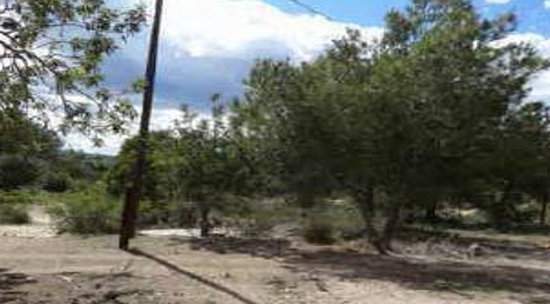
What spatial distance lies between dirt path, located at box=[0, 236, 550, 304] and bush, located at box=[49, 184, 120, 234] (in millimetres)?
3218

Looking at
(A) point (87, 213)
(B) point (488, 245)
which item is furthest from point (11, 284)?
(B) point (488, 245)

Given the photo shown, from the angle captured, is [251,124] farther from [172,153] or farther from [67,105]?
[67,105]

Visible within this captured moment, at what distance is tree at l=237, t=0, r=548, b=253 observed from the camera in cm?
2006

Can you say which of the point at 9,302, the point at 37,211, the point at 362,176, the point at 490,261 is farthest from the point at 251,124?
the point at 37,211

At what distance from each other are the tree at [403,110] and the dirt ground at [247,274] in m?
1.78

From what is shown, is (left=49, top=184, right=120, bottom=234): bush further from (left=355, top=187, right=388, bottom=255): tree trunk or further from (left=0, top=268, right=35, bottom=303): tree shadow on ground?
(left=0, top=268, right=35, bottom=303): tree shadow on ground

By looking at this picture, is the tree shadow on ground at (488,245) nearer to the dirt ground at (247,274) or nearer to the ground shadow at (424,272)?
the dirt ground at (247,274)

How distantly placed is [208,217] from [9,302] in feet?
42.0

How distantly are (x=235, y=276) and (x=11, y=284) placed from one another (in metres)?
3.79

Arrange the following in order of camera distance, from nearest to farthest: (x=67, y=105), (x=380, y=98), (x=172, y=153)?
(x=67, y=105) → (x=380, y=98) → (x=172, y=153)

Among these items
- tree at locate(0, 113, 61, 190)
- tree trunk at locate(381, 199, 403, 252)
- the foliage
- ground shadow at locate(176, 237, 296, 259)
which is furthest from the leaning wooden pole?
tree at locate(0, 113, 61, 190)

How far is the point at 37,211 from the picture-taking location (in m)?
35.3

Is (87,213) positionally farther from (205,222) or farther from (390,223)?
(390,223)

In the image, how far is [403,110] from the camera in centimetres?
2002
